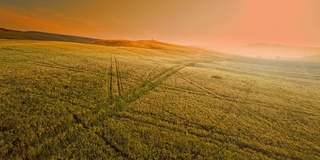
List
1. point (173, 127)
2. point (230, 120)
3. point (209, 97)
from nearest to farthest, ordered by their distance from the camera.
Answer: point (173, 127)
point (230, 120)
point (209, 97)

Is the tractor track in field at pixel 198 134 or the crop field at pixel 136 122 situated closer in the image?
the crop field at pixel 136 122

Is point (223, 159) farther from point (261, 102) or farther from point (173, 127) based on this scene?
point (261, 102)

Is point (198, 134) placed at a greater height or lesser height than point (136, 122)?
lesser

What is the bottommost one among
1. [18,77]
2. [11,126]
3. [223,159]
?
[223,159]

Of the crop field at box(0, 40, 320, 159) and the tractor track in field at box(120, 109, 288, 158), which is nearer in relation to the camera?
the crop field at box(0, 40, 320, 159)

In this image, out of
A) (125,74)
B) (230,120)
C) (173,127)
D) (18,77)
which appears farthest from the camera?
(125,74)

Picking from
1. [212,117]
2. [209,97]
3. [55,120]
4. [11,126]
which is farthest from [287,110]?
[11,126]

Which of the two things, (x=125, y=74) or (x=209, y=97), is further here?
(x=125, y=74)

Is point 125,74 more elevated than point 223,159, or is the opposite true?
point 125,74

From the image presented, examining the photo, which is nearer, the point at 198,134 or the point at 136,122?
the point at 198,134

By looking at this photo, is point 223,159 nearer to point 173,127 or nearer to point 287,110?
point 173,127
